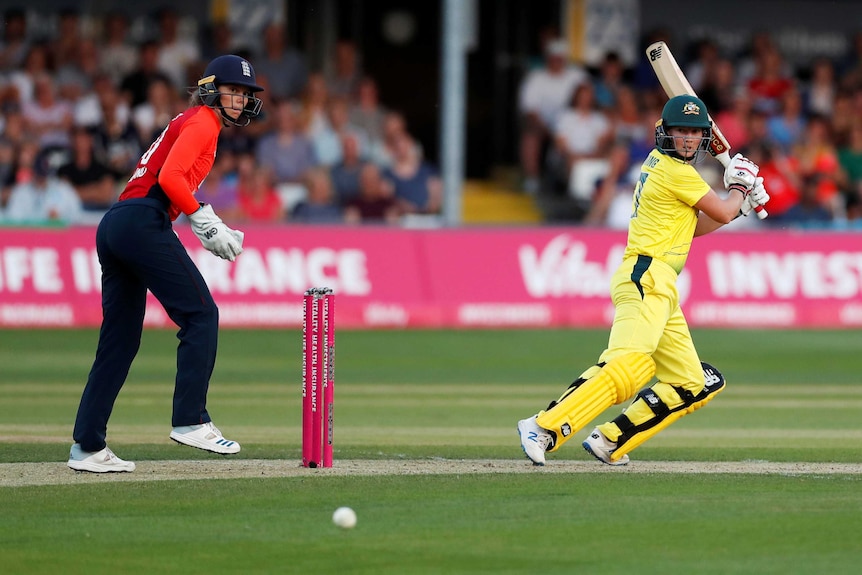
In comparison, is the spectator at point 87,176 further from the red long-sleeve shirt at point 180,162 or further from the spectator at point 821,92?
the red long-sleeve shirt at point 180,162

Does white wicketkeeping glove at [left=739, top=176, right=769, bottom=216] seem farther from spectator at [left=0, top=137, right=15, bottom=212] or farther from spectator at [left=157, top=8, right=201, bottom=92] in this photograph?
spectator at [left=157, top=8, right=201, bottom=92]

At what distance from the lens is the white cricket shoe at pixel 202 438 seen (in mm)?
7422

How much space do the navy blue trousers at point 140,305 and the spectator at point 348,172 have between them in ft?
36.3

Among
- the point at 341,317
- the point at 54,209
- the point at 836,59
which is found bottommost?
the point at 341,317

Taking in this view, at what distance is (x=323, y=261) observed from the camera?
16.2 metres

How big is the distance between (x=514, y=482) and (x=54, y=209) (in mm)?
11184

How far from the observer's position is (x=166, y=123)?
18.0 m

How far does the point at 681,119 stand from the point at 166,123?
1139 cm

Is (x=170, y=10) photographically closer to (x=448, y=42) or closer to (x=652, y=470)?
(x=448, y=42)

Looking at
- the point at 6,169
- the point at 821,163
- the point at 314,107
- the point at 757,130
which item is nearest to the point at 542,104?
the point at 757,130

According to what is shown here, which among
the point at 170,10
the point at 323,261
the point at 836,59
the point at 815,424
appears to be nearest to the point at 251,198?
the point at 323,261

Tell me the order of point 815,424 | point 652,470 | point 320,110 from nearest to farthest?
point 652,470, point 815,424, point 320,110

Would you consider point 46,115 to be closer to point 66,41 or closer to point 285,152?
point 66,41

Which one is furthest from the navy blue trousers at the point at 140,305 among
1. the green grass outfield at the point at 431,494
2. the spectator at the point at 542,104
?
the spectator at the point at 542,104
